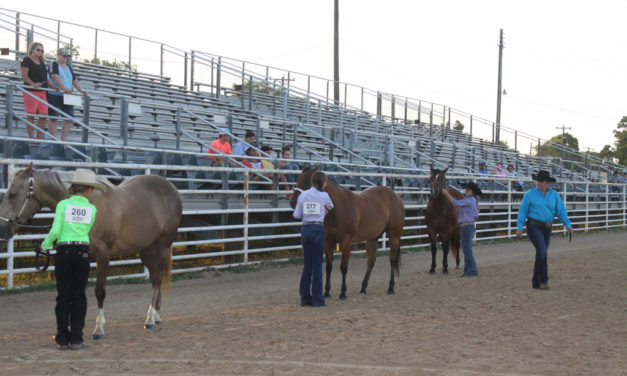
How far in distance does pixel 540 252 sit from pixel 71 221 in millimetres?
7931

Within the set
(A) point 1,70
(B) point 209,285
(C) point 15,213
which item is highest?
A: (A) point 1,70

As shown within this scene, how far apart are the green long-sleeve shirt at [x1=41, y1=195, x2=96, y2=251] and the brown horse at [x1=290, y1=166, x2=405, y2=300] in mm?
3682

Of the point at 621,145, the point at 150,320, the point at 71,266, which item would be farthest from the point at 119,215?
the point at 621,145

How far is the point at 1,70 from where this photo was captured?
18500 millimetres

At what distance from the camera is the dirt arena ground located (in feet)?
19.3

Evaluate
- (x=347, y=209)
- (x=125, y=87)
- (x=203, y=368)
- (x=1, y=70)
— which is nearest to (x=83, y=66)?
(x=125, y=87)

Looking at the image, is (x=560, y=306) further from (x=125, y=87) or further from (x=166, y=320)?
(x=125, y=87)

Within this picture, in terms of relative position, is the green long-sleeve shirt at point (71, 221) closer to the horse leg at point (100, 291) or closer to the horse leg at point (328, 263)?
the horse leg at point (100, 291)

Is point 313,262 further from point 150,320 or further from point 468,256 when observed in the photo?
point 468,256

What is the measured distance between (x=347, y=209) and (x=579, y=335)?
403 cm

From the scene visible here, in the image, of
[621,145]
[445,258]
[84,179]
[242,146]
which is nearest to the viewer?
[84,179]

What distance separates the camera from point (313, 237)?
946 cm

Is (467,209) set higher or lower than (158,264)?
higher

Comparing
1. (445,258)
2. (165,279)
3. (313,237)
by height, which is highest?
(313,237)
